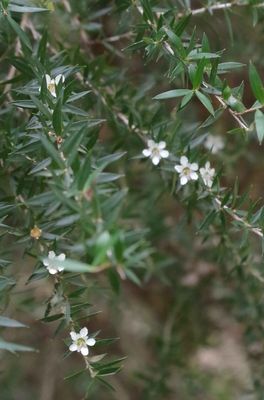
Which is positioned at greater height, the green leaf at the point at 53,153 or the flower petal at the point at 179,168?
the green leaf at the point at 53,153

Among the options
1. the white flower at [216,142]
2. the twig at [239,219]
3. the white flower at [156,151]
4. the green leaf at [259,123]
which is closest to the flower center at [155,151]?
the white flower at [156,151]

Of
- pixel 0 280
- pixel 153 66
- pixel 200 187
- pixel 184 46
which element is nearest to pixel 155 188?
pixel 153 66

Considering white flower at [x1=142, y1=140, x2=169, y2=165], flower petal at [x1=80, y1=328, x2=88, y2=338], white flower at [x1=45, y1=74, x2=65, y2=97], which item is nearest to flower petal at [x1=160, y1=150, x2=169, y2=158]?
white flower at [x1=142, y1=140, x2=169, y2=165]

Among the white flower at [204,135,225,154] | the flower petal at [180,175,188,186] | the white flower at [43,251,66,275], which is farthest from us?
the white flower at [204,135,225,154]

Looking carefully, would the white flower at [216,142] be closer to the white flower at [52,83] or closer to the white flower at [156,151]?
the white flower at [156,151]

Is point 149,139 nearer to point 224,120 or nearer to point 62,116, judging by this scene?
point 62,116

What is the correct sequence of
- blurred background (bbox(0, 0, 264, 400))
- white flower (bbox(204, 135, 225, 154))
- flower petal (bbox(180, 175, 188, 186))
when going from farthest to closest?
1. white flower (bbox(204, 135, 225, 154))
2. blurred background (bbox(0, 0, 264, 400))
3. flower petal (bbox(180, 175, 188, 186))

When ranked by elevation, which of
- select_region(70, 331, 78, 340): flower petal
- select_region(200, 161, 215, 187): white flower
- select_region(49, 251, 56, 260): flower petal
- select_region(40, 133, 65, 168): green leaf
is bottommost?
select_region(70, 331, 78, 340): flower petal

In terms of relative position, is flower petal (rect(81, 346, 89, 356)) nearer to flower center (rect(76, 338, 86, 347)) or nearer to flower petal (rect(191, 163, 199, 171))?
flower center (rect(76, 338, 86, 347))

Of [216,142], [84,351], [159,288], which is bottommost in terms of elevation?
[159,288]

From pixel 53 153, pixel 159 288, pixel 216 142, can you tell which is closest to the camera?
pixel 53 153

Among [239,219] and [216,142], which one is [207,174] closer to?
[239,219]

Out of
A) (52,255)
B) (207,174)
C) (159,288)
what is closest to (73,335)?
(52,255)
